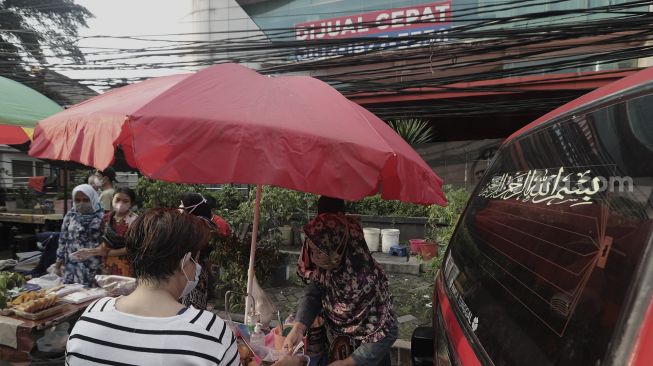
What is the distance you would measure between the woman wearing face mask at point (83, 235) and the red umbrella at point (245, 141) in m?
2.40

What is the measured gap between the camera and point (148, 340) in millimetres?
1116

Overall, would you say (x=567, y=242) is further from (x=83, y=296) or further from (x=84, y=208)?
(x=84, y=208)

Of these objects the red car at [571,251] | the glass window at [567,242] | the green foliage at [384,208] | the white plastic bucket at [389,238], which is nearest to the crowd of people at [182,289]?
the red car at [571,251]

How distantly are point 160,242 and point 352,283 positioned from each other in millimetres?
1174

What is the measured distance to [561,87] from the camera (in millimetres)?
9469

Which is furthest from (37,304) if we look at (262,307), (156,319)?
(156,319)

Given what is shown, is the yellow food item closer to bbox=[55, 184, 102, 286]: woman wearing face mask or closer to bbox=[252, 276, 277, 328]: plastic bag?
bbox=[252, 276, 277, 328]: plastic bag

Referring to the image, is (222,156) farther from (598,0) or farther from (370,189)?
(598,0)

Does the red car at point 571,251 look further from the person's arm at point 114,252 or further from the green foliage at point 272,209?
the green foliage at point 272,209

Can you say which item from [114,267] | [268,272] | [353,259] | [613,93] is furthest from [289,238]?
[613,93]

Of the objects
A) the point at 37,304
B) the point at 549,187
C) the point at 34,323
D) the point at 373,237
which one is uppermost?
the point at 549,187

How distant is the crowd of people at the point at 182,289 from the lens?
44.9 inches

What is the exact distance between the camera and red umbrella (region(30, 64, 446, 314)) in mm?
1539

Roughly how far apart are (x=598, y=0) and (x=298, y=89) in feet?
37.1
